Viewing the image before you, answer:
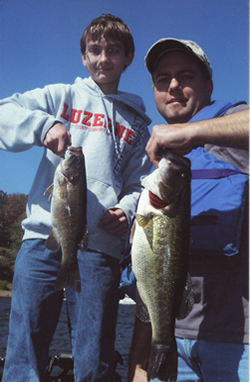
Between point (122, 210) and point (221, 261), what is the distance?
115cm

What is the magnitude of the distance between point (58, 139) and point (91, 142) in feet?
2.47

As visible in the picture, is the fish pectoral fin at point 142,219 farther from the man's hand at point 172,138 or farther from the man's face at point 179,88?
the man's face at point 179,88

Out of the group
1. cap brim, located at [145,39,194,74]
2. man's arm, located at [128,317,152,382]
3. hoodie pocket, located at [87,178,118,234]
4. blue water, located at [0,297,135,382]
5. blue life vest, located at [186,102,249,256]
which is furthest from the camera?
blue water, located at [0,297,135,382]

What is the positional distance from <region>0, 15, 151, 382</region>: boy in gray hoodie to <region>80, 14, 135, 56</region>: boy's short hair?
0.01 meters

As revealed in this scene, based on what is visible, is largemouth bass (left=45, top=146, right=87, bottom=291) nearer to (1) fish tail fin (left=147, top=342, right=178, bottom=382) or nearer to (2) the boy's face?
(1) fish tail fin (left=147, top=342, right=178, bottom=382)

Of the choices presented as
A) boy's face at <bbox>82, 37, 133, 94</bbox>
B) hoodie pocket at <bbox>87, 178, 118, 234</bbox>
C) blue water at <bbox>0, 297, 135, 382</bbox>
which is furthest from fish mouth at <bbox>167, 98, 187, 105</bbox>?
blue water at <bbox>0, 297, 135, 382</bbox>

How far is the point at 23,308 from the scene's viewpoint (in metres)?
3.17

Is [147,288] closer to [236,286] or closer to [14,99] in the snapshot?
[236,286]

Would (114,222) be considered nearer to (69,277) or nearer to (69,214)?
(69,214)

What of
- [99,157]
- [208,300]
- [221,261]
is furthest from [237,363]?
[99,157]

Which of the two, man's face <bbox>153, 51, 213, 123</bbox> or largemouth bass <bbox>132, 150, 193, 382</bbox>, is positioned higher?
man's face <bbox>153, 51, 213, 123</bbox>

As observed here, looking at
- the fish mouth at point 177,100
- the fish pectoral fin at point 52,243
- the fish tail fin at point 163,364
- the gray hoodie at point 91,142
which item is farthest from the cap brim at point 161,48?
the fish tail fin at point 163,364

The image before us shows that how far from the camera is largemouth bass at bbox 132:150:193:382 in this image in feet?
7.72

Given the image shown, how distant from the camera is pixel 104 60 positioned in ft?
12.1
